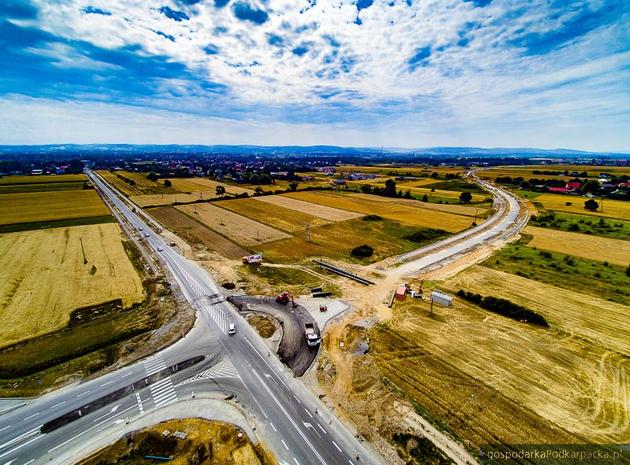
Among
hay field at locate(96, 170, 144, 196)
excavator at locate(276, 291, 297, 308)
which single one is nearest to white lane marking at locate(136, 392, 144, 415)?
excavator at locate(276, 291, 297, 308)

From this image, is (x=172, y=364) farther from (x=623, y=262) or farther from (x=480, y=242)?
(x=623, y=262)

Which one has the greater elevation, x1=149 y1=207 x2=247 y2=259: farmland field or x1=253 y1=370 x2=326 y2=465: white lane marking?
x1=149 y1=207 x2=247 y2=259: farmland field

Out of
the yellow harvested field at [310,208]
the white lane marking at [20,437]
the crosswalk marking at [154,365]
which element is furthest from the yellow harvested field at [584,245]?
the white lane marking at [20,437]

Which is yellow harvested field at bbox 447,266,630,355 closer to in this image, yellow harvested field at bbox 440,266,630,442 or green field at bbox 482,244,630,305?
yellow harvested field at bbox 440,266,630,442

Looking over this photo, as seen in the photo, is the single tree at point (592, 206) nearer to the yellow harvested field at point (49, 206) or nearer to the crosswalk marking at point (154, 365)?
the crosswalk marking at point (154, 365)

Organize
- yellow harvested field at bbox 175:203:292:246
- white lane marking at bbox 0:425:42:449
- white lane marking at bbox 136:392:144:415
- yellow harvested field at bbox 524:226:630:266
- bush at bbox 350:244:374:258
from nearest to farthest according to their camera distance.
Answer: white lane marking at bbox 0:425:42:449
white lane marking at bbox 136:392:144:415
yellow harvested field at bbox 524:226:630:266
bush at bbox 350:244:374:258
yellow harvested field at bbox 175:203:292:246

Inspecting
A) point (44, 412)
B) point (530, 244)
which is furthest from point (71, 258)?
point (530, 244)
